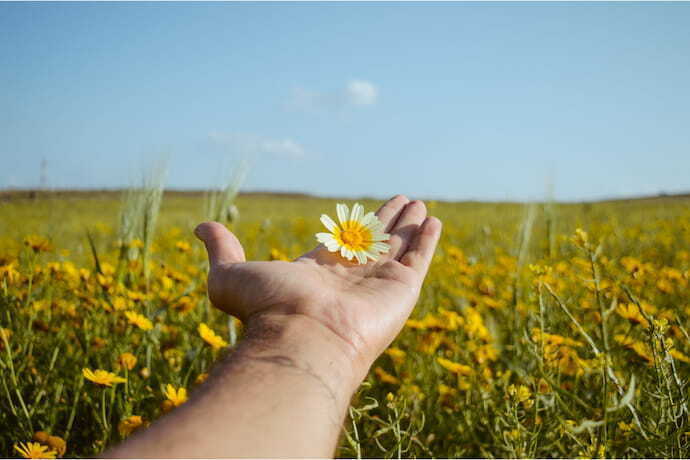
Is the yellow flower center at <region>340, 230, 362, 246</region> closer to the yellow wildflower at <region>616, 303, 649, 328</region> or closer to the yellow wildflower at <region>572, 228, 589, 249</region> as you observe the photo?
the yellow wildflower at <region>572, 228, 589, 249</region>

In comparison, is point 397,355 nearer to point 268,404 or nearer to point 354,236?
point 354,236

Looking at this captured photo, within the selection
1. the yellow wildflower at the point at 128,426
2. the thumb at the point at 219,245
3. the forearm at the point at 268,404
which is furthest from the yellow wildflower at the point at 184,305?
the forearm at the point at 268,404

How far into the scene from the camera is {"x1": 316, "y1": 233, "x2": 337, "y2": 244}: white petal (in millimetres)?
1429

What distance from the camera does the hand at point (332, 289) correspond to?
3.89ft

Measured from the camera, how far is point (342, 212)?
1578mm

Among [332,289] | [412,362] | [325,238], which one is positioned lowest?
[412,362]

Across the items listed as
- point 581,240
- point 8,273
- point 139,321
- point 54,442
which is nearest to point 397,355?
point 139,321

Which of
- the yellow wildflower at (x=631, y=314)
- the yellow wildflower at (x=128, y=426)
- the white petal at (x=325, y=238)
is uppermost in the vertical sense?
the white petal at (x=325, y=238)

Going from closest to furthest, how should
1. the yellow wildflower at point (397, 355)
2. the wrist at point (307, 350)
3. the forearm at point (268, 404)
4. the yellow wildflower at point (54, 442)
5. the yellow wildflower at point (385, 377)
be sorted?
the forearm at point (268, 404) < the wrist at point (307, 350) < the yellow wildflower at point (54, 442) < the yellow wildflower at point (385, 377) < the yellow wildflower at point (397, 355)

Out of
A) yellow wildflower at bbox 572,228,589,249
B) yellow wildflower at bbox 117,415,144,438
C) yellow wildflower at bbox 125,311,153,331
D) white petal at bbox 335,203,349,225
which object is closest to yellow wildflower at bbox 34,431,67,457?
yellow wildflower at bbox 117,415,144,438

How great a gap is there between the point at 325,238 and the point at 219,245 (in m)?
0.27

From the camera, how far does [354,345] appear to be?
116 centimetres

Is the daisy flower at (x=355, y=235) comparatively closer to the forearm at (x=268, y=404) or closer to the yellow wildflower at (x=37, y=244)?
the forearm at (x=268, y=404)

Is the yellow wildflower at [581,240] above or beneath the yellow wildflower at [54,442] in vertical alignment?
above
